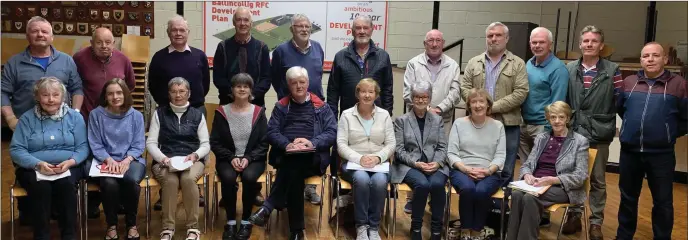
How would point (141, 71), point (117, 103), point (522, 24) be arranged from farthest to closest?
point (522, 24) < point (141, 71) < point (117, 103)

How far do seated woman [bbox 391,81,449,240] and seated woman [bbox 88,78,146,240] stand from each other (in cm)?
156

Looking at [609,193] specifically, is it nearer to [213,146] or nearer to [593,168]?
[593,168]

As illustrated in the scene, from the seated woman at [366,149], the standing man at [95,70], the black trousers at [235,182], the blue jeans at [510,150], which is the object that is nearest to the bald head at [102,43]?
the standing man at [95,70]

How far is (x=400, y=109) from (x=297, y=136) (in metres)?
3.33

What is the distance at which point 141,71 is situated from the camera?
5.85 m

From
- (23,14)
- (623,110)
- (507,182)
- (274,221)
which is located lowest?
(274,221)

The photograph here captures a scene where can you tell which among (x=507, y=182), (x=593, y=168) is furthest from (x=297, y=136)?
(x=593, y=168)

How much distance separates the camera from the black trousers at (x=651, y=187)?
10.9 ft

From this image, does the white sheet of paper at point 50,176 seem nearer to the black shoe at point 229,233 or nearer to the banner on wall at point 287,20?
the black shoe at point 229,233

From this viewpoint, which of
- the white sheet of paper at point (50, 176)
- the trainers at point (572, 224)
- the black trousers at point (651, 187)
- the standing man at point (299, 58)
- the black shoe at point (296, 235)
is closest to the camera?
the white sheet of paper at point (50, 176)

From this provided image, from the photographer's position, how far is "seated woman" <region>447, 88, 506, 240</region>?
3.36 meters

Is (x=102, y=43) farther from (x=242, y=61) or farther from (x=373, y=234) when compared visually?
(x=373, y=234)

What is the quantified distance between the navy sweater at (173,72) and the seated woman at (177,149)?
0.91ft

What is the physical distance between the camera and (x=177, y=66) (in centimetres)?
380
